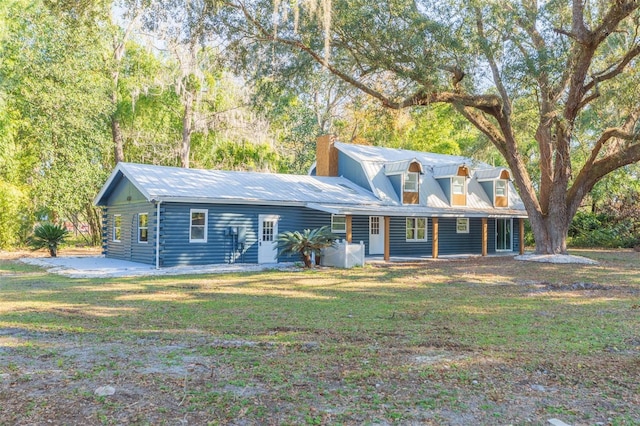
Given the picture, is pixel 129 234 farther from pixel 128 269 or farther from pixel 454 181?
pixel 454 181

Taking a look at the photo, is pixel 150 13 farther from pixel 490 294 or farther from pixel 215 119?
pixel 215 119

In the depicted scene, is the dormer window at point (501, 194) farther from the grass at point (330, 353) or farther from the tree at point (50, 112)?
the tree at point (50, 112)

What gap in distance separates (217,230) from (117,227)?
550cm

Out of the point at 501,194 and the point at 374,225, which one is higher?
the point at 501,194

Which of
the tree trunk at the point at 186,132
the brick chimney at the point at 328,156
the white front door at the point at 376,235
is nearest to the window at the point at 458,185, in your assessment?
the white front door at the point at 376,235

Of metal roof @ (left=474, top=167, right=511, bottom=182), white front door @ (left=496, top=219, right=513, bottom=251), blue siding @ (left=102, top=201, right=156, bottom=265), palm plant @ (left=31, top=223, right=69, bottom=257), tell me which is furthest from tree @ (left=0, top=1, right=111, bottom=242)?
white front door @ (left=496, top=219, right=513, bottom=251)

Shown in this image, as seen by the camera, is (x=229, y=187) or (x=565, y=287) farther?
(x=229, y=187)

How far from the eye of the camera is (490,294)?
1045 centimetres

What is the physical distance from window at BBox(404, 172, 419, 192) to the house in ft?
0.15

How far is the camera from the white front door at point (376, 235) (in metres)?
21.7

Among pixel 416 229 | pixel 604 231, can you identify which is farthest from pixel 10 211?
pixel 604 231

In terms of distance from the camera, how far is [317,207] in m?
18.1

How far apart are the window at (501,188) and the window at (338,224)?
29.4 feet

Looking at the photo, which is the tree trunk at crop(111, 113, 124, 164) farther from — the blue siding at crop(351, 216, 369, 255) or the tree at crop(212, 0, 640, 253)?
the tree at crop(212, 0, 640, 253)
